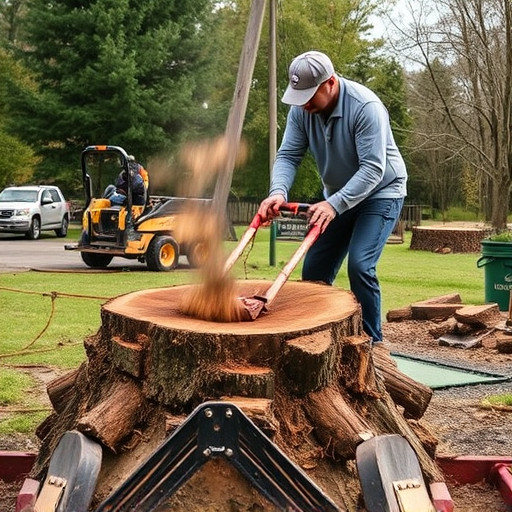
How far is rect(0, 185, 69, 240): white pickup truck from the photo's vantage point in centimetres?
2316

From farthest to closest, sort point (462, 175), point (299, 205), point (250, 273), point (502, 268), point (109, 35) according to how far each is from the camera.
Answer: point (462, 175), point (109, 35), point (250, 273), point (502, 268), point (299, 205)

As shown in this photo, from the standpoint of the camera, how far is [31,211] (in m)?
23.4

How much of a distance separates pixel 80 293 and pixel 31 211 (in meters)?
13.3

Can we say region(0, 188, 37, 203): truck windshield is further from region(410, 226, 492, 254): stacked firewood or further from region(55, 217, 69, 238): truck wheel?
region(410, 226, 492, 254): stacked firewood

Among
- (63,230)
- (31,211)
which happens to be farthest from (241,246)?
(63,230)

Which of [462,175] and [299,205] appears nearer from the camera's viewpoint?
[299,205]

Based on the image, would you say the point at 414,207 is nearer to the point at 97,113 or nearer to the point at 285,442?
the point at 97,113

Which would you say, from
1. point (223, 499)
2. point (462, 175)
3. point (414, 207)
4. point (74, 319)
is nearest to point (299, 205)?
point (223, 499)

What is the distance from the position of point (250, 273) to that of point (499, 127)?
10724 mm

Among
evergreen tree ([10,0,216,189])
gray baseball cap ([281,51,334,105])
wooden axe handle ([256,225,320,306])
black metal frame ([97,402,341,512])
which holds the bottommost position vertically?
black metal frame ([97,402,341,512])

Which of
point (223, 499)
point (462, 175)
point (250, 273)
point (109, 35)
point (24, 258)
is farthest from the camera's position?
point (462, 175)

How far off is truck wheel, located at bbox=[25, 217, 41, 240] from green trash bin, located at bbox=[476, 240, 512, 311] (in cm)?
1593

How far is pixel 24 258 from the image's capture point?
666 inches

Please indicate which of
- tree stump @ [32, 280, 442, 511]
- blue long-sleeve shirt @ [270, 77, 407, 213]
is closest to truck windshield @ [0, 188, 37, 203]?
blue long-sleeve shirt @ [270, 77, 407, 213]
